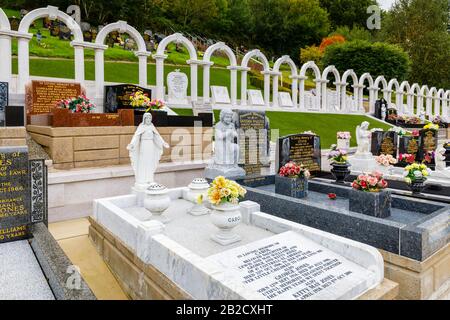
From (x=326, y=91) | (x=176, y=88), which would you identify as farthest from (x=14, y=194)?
(x=326, y=91)

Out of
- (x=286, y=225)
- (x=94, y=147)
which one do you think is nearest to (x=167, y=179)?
(x=94, y=147)

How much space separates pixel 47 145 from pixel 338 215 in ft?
24.6

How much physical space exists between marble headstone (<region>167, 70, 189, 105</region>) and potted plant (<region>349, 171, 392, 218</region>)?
13.2m

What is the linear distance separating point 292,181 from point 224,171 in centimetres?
204

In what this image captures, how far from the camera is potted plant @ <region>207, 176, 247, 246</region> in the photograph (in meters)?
5.01

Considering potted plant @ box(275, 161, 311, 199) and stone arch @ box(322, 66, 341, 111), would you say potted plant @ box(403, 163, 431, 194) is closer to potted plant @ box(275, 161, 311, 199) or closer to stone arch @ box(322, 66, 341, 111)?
potted plant @ box(275, 161, 311, 199)

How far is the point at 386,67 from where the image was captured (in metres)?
39.3

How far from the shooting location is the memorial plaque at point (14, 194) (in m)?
5.58

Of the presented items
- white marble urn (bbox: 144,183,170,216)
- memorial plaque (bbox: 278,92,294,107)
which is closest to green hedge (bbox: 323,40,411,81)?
memorial plaque (bbox: 278,92,294,107)

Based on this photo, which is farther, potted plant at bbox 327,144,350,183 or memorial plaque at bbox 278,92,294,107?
memorial plaque at bbox 278,92,294,107

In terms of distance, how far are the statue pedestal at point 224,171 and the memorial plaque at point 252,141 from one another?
A: 0.59 meters

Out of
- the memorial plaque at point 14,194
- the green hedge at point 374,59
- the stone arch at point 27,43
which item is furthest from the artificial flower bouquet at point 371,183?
the green hedge at point 374,59

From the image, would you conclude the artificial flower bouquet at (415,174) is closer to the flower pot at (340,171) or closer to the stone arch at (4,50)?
the flower pot at (340,171)
